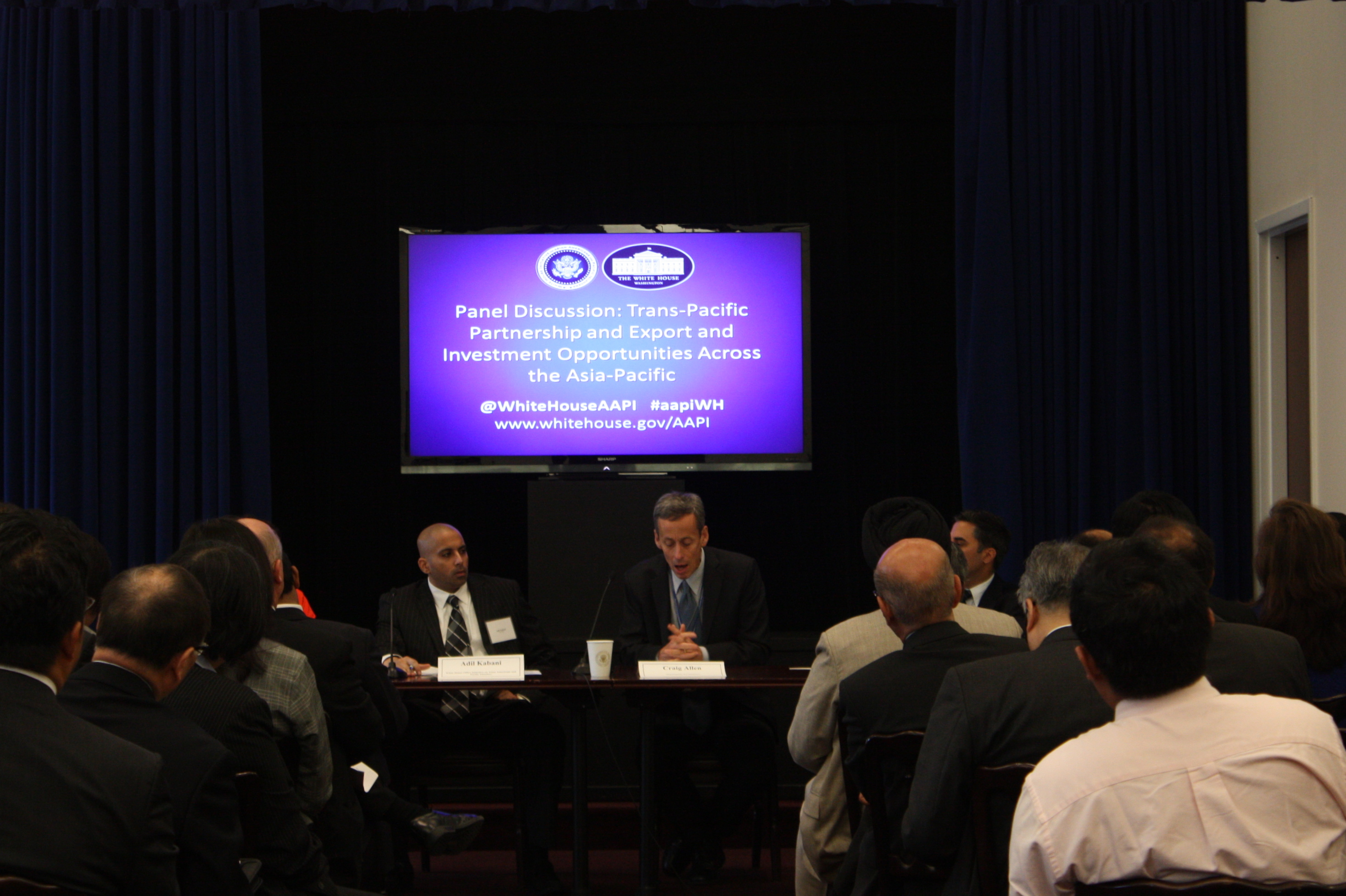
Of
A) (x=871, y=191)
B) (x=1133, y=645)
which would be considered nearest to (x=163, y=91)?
Answer: (x=871, y=191)

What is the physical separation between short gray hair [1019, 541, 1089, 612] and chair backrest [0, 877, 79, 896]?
170 centimetres

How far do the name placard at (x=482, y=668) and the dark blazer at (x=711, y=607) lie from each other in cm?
64

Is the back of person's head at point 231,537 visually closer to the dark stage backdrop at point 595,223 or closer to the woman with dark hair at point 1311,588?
the woman with dark hair at point 1311,588

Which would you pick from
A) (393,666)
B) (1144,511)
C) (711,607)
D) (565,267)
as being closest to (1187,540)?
(1144,511)

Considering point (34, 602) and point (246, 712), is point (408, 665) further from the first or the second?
point (34, 602)

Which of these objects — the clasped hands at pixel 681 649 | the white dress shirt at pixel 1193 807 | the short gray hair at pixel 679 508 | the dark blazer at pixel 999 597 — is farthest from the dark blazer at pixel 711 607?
the white dress shirt at pixel 1193 807

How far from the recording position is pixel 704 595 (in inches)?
180

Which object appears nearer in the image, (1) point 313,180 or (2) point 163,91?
(2) point 163,91

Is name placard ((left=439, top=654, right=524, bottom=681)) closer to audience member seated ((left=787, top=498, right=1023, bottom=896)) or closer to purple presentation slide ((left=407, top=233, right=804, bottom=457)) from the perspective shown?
audience member seated ((left=787, top=498, right=1023, bottom=896))

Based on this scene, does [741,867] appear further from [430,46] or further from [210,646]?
[430,46]

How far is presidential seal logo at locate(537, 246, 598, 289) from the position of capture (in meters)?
5.62

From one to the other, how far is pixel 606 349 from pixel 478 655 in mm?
1757

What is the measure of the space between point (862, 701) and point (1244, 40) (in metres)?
4.30

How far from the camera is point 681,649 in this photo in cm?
417
